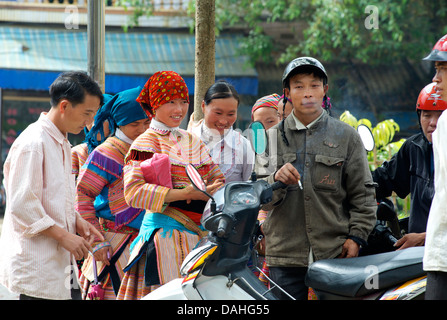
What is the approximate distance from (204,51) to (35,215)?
8.85ft

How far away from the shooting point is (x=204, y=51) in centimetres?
516

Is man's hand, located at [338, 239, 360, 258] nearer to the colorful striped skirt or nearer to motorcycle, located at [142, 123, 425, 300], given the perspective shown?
motorcycle, located at [142, 123, 425, 300]

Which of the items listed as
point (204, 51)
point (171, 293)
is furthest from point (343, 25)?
point (171, 293)

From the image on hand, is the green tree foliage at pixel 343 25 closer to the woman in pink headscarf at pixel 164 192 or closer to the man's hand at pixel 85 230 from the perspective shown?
the woman in pink headscarf at pixel 164 192

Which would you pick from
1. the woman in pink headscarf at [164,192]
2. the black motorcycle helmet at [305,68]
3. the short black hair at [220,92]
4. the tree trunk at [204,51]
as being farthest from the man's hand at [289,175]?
the tree trunk at [204,51]

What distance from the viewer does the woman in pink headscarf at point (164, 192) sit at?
10.4 ft

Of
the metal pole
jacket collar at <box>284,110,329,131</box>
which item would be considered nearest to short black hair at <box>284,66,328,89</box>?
jacket collar at <box>284,110,329,131</box>

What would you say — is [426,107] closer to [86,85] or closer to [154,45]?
Answer: [86,85]

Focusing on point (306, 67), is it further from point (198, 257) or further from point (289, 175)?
point (198, 257)

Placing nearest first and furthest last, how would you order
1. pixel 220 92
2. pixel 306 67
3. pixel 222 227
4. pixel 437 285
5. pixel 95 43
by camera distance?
pixel 437 285 < pixel 222 227 < pixel 306 67 < pixel 220 92 < pixel 95 43

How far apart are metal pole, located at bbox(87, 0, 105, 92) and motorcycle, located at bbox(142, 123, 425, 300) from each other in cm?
316

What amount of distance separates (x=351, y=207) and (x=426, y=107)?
0.86 m

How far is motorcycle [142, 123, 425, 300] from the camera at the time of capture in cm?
245
